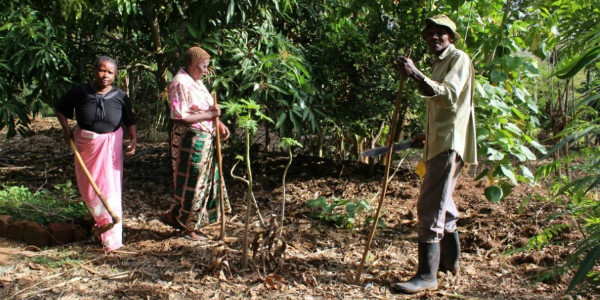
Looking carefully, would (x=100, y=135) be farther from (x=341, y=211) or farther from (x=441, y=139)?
(x=441, y=139)

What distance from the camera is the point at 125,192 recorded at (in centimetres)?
545

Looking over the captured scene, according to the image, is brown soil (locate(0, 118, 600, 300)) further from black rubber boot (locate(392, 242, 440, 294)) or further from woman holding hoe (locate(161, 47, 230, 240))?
woman holding hoe (locate(161, 47, 230, 240))

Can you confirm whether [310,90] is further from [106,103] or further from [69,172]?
[69,172]

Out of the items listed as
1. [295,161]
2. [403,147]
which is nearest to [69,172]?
[295,161]

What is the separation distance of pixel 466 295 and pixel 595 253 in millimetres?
1433

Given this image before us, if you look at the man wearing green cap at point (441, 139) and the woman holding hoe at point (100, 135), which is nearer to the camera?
the man wearing green cap at point (441, 139)

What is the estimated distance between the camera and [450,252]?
3459 millimetres

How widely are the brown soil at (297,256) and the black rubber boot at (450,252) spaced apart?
8 centimetres

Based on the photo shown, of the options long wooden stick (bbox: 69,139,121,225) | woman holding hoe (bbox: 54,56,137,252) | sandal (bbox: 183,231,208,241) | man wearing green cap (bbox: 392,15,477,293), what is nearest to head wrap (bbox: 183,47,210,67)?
woman holding hoe (bbox: 54,56,137,252)

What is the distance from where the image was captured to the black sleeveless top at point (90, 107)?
3.85 meters

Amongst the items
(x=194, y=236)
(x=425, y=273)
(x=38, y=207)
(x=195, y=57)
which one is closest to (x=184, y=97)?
(x=195, y=57)

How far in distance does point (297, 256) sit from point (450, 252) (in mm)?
1054

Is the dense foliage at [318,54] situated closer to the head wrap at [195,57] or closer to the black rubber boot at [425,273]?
the head wrap at [195,57]

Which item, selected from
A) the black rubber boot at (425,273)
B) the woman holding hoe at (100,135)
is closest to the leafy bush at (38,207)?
the woman holding hoe at (100,135)
